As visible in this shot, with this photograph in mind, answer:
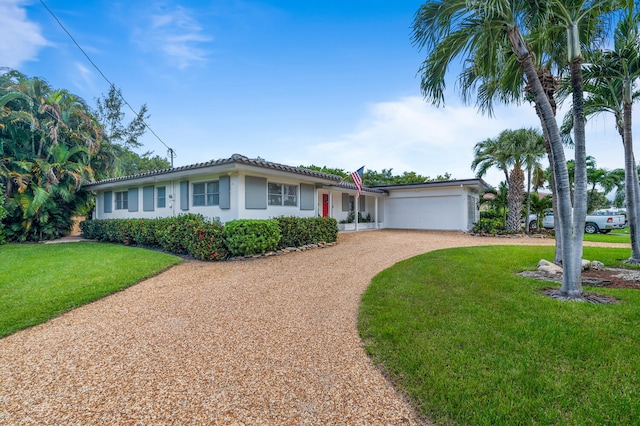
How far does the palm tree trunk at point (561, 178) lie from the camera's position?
461 centimetres

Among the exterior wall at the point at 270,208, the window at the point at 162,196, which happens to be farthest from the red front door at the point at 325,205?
the window at the point at 162,196

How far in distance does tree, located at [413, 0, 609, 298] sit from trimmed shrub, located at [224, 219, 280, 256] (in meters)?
5.70

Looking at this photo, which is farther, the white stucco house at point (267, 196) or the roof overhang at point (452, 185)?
the roof overhang at point (452, 185)

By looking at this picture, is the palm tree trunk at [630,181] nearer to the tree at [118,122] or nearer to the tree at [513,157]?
the tree at [513,157]

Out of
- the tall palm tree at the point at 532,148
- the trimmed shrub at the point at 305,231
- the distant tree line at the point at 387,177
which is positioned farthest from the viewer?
the distant tree line at the point at 387,177

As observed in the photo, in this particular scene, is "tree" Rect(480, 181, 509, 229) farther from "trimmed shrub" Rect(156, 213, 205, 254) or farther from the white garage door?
"trimmed shrub" Rect(156, 213, 205, 254)

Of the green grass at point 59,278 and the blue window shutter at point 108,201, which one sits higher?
the blue window shutter at point 108,201

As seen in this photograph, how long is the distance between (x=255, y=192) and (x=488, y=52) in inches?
300

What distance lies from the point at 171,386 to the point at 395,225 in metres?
18.9

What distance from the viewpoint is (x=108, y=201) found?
50.5ft

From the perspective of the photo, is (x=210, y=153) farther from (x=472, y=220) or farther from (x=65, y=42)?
(x=472, y=220)

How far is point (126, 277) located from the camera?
639 cm

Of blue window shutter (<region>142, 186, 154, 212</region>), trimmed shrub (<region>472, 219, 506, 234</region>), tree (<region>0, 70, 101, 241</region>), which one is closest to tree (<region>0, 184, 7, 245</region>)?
tree (<region>0, 70, 101, 241</region>)

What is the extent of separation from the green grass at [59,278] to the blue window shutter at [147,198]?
12.4 feet
